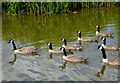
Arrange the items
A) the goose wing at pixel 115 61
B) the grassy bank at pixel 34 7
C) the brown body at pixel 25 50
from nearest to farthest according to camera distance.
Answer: the goose wing at pixel 115 61, the brown body at pixel 25 50, the grassy bank at pixel 34 7

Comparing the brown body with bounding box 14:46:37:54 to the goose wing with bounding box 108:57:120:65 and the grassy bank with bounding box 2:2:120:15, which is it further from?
the grassy bank with bounding box 2:2:120:15

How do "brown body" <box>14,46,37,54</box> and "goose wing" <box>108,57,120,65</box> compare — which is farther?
"brown body" <box>14,46,37,54</box>

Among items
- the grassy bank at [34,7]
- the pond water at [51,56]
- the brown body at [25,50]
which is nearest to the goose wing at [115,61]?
the pond water at [51,56]

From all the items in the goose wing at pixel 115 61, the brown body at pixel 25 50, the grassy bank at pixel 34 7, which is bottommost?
the goose wing at pixel 115 61

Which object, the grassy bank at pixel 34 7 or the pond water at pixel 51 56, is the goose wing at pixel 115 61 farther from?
the grassy bank at pixel 34 7

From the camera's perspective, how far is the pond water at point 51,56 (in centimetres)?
961

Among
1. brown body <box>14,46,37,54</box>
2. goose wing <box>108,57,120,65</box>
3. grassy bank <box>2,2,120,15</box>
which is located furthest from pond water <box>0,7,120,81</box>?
grassy bank <box>2,2,120,15</box>

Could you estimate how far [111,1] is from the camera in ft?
96.5

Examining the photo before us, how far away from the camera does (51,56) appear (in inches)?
487

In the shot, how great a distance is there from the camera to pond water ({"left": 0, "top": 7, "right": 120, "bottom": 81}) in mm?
9609

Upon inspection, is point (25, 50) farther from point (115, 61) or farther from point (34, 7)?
point (34, 7)

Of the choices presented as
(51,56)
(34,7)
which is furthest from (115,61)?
(34,7)

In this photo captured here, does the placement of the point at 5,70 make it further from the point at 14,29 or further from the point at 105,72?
the point at 14,29

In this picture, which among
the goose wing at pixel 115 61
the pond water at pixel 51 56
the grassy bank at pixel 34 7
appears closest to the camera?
the pond water at pixel 51 56
